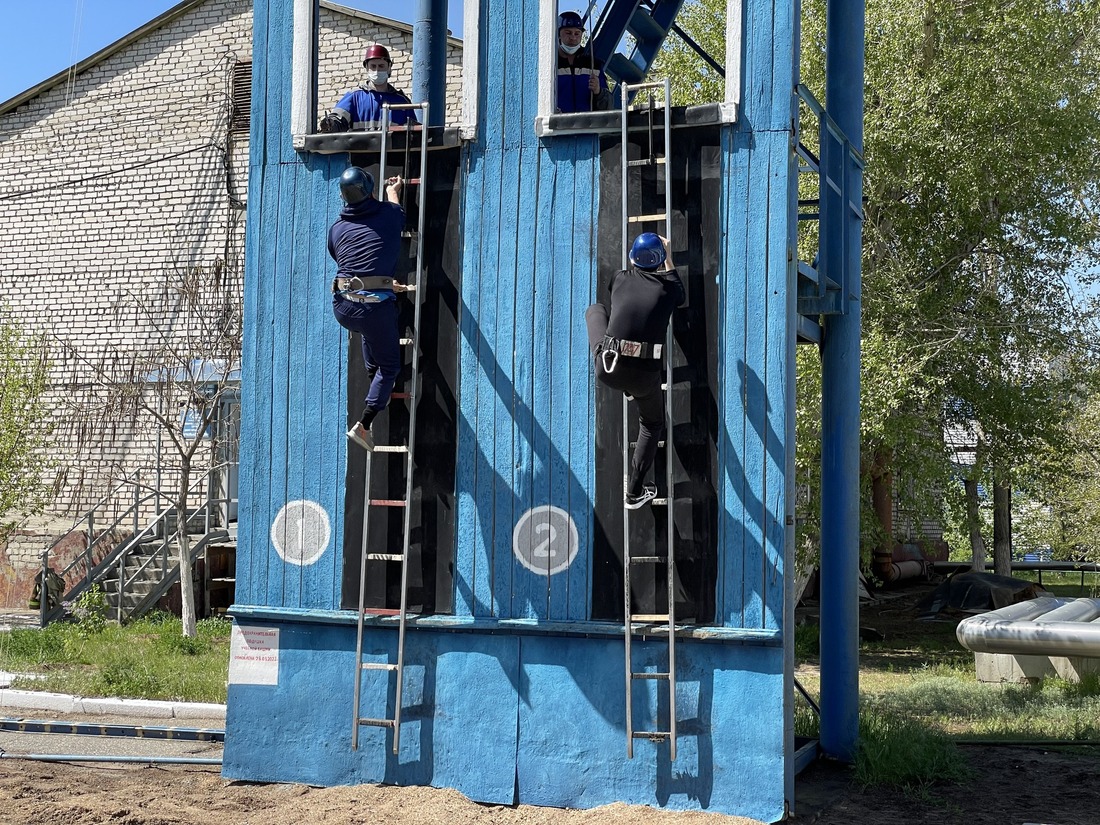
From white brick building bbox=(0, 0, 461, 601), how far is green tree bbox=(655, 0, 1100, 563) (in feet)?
25.8

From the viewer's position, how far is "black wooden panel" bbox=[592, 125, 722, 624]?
7637mm

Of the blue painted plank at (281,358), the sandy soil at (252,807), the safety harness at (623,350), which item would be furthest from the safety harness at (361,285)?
the sandy soil at (252,807)

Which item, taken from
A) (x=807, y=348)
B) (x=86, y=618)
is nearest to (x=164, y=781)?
(x=86, y=618)

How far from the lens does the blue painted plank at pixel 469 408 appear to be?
809 centimetres

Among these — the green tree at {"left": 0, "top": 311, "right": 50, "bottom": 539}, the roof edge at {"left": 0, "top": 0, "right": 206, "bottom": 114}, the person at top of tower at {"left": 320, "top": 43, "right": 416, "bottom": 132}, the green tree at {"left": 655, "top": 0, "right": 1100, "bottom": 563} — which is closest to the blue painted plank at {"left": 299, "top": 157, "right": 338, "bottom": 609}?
the person at top of tower at {"left": 320, "top": 43, "right": 416, "bottom": 132}

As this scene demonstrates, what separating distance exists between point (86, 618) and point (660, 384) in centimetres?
1183

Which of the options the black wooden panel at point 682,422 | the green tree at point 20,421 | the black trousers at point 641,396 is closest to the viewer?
the black trousers at point 641,396

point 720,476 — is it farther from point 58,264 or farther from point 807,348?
point 58,264

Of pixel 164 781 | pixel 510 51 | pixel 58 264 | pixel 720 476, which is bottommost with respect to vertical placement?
pixel 164 781

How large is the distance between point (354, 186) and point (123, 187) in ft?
54.3

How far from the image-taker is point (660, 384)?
757 cm

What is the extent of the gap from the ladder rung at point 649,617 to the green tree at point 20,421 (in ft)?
45.1

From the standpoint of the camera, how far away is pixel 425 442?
826 cm

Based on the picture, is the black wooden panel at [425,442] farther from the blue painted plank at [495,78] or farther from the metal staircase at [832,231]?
the metal staircase at [832,231]
